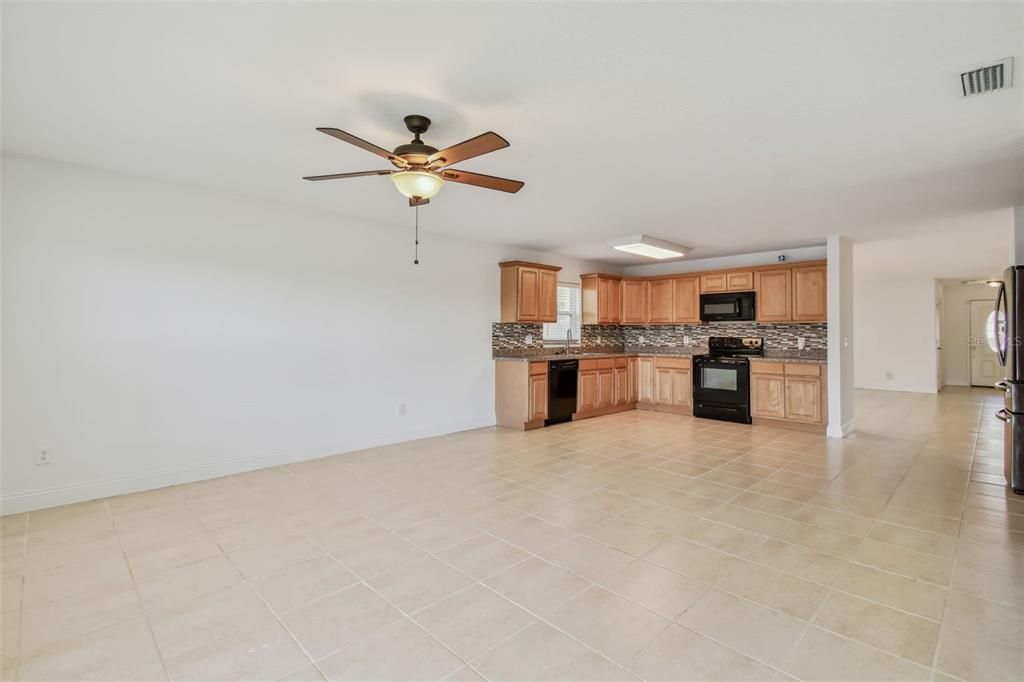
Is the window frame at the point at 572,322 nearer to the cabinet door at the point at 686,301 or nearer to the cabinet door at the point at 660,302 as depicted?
the cabinet door at the point at 660,302

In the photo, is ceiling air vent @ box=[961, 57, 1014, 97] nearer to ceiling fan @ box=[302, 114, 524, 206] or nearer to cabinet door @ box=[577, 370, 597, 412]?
ceiling fan @ box=[302, 114, 524, 206]

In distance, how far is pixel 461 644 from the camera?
1.87 meters

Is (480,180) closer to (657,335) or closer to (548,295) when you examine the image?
(548,295)

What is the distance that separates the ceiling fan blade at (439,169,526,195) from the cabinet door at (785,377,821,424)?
4.90m

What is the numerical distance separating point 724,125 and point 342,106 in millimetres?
2090

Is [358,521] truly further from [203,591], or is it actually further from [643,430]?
[643,430]

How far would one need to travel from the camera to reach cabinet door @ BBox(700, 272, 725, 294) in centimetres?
695

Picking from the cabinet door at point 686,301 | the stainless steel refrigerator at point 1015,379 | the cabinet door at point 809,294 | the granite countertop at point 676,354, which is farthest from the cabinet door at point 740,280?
the stainless steel refrigerator at point 1015,379

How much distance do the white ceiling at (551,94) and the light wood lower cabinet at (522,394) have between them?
2.54 m

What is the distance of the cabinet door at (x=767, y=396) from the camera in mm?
6121

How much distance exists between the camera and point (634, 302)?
7.86m

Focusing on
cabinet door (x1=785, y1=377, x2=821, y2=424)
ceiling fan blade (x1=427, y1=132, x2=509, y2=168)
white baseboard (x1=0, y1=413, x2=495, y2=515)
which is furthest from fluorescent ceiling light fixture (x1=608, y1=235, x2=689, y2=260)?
white baseboard (x1=0, y1=413, x2=495, y2=515)

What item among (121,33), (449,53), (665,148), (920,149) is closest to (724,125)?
(665,148)

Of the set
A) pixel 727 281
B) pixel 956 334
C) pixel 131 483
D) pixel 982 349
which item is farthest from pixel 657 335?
pixel 982 349
